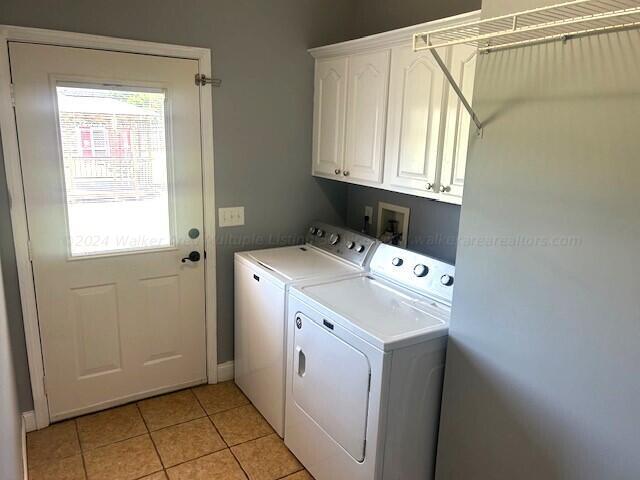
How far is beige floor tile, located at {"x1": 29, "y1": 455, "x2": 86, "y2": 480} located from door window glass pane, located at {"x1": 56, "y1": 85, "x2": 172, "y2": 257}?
1055 millimetres

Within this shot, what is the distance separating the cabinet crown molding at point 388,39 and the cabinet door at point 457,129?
0.39ft

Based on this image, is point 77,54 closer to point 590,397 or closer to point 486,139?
point 486,139

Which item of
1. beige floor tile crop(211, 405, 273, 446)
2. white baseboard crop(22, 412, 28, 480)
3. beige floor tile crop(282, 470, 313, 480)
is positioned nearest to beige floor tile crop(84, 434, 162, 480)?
white baseboard crop(22, 412, 28, 480)

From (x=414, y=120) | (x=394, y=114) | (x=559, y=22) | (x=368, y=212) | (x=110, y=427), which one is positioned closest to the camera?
(x=559, y=22)

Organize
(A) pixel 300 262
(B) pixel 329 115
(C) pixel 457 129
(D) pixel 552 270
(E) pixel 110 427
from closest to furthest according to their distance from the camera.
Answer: (D) pixel 552 270 < (C) pixel 457 129 < (E) pixel 110 427 < (A) pixel 300 262 < (B) pixel 329 115

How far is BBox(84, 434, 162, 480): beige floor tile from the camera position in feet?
7.47

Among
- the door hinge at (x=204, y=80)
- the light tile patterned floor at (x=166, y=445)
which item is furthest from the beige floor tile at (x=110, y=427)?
the door hinge at (x=204, y=80)

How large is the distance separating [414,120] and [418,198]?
1.92 feet

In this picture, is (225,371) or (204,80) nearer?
(204,80)

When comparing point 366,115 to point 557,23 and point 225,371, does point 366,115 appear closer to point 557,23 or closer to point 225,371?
point 557,23

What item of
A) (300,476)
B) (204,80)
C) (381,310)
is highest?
(204,80)

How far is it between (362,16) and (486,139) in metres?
1.79

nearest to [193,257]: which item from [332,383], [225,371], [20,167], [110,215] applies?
[110,215]

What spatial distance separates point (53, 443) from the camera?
247 centimetres
